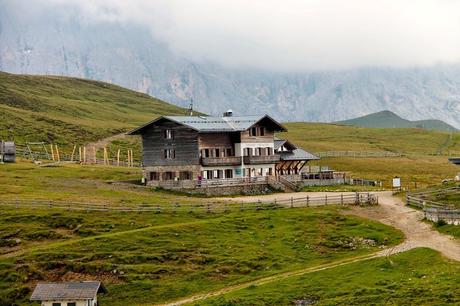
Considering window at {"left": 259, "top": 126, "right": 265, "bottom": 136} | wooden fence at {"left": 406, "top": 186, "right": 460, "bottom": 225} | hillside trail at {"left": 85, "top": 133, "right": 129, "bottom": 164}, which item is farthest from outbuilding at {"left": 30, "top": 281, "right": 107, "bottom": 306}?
hillside trail at {"left": 85, "top": 133, "right": 129, "bottom": 164}

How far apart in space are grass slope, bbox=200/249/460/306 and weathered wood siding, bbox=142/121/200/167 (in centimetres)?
4729

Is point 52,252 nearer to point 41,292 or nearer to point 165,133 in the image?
point 41,292

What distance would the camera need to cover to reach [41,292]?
188ft

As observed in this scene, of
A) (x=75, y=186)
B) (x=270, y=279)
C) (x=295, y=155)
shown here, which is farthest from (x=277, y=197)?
(x=270, y=279)

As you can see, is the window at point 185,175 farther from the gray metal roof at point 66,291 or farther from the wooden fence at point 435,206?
the gray metal roof at point 66,291

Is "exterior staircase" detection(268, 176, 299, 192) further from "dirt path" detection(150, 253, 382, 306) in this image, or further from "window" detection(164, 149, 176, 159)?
"dirt path" detection(150, 253, 382, 306)

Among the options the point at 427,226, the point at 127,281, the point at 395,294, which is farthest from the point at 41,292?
the point at 427,226

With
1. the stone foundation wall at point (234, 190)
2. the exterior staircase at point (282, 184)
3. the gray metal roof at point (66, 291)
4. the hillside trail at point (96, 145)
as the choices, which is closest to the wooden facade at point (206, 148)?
the stone foundation wall at point (234, 190)

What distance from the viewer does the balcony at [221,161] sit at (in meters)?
105

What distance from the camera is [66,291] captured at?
Result: 187 feet

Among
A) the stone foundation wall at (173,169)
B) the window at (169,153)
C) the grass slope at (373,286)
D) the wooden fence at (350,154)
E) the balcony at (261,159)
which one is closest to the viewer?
the grass slope at (373,286)

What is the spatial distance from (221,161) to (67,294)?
51.2m

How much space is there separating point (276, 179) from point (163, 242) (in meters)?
36.9

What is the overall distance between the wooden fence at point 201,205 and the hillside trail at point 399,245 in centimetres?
312
